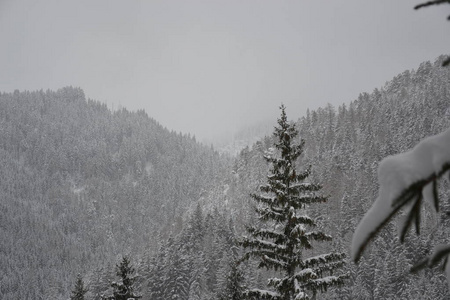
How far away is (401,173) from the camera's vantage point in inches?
57.7

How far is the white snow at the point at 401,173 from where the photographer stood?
1.42m

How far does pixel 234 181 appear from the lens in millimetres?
138500

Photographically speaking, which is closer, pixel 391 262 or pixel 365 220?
pixel 365 220

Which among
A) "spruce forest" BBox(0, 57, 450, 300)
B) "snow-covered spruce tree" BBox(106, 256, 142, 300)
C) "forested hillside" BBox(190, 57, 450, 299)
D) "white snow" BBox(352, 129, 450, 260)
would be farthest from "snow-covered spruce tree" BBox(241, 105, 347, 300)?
"forested hillside" BBox(190, 57, 450, 299)

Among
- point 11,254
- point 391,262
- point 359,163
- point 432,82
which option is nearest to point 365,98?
point 432,82

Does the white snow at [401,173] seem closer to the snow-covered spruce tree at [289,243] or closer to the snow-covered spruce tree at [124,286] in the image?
the snow-covered spruce tree at [289,243]

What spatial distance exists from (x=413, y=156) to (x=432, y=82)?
6552 inches

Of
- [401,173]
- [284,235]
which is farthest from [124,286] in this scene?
[401,173]

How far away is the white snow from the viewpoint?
4.66 ft

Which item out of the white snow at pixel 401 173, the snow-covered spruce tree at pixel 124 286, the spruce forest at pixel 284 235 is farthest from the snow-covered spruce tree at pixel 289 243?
the snow-covered spruce tree at pixel 124 286

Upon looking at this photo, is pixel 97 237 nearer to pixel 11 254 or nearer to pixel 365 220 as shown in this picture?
pixel 11 254

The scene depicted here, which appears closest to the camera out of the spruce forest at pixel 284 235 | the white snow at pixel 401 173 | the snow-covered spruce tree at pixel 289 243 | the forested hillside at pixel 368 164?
the white snow at pixel 401 173

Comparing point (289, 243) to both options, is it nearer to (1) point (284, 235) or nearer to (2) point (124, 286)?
(1) point (284, 235)

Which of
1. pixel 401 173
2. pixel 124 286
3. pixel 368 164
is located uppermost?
pixel 368 164
